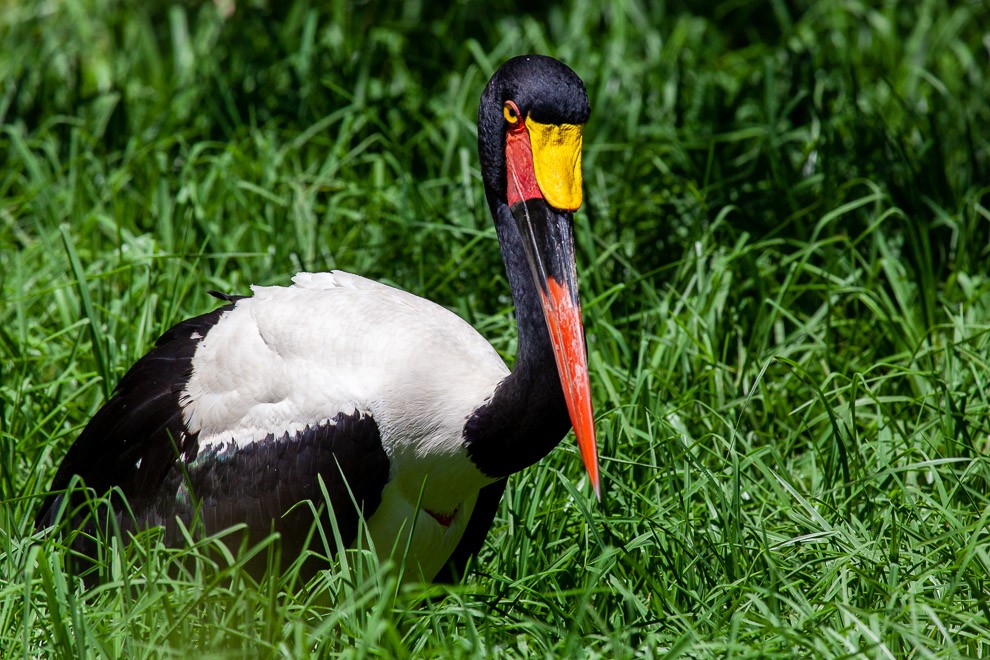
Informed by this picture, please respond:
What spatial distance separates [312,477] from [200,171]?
2614 millimetres

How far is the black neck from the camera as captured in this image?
2.84 m

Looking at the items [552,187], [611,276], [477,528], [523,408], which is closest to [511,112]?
[552,187]

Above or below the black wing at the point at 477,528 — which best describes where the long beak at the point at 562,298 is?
above

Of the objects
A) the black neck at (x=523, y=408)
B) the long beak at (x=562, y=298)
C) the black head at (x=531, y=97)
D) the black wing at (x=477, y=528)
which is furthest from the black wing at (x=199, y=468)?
the black head at (x=531, y=97)

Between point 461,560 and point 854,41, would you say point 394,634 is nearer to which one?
point 461,560

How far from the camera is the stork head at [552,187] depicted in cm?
278

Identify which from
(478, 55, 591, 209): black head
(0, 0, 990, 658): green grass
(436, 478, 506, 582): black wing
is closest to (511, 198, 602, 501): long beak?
(478, 55, 591, 209): black head

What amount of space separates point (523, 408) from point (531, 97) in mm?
724

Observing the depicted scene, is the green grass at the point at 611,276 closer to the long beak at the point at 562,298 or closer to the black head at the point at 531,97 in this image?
the long beak at the point at 562,298

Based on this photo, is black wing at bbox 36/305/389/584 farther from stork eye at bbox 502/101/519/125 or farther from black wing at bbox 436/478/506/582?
stork eye at bbox 502/101/519/125

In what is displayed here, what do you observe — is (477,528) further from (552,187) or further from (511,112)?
(511,112)

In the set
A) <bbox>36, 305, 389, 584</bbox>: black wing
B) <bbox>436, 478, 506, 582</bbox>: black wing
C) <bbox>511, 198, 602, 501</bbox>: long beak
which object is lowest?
<bbox>436, 478, 506, 582</bbox>: black wing

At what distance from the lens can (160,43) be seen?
656 cm

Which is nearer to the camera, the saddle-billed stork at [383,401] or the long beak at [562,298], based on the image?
the long beak at [562,298]
